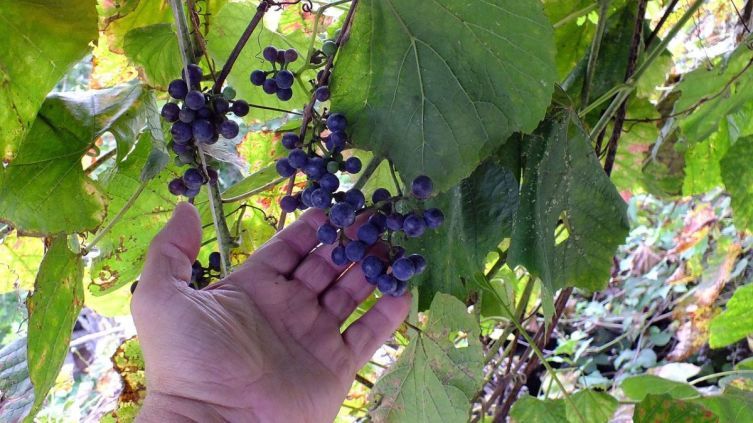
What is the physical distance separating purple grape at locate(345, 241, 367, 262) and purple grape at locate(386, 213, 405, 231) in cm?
5

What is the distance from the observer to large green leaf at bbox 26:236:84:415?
37.1 inches

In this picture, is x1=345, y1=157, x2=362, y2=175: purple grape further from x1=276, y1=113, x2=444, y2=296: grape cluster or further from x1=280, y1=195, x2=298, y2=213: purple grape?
x1=280, y1=195, x2=298, y2=213: purple grape

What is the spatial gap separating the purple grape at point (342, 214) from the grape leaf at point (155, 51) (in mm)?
532

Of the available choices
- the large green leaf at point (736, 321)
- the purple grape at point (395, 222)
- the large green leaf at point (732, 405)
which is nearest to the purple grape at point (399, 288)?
the purple grape at point (395, 222)

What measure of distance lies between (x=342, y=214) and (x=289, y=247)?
323 millimetres

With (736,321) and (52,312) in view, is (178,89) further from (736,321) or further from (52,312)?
(736,321)

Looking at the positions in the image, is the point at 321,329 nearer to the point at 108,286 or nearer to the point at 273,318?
the point at 273,318

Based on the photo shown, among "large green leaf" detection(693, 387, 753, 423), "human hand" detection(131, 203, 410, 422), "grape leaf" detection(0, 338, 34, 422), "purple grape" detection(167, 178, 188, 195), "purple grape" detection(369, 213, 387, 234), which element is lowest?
"grape leaf" detection(0, 338, 34, 422)

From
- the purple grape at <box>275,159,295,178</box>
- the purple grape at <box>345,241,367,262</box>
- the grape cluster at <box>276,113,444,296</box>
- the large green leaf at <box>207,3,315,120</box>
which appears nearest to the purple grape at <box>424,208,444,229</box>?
the grape cluster at <box>276,113,444,296</box>

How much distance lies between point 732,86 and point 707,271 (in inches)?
53.5

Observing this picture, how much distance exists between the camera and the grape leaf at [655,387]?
4.73 feet

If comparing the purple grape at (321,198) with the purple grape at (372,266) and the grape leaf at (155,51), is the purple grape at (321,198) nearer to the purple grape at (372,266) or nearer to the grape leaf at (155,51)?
the purple grape at (372,266)

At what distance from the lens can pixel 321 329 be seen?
108cm

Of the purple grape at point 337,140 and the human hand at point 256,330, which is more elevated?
the purple grape at point 337,140
